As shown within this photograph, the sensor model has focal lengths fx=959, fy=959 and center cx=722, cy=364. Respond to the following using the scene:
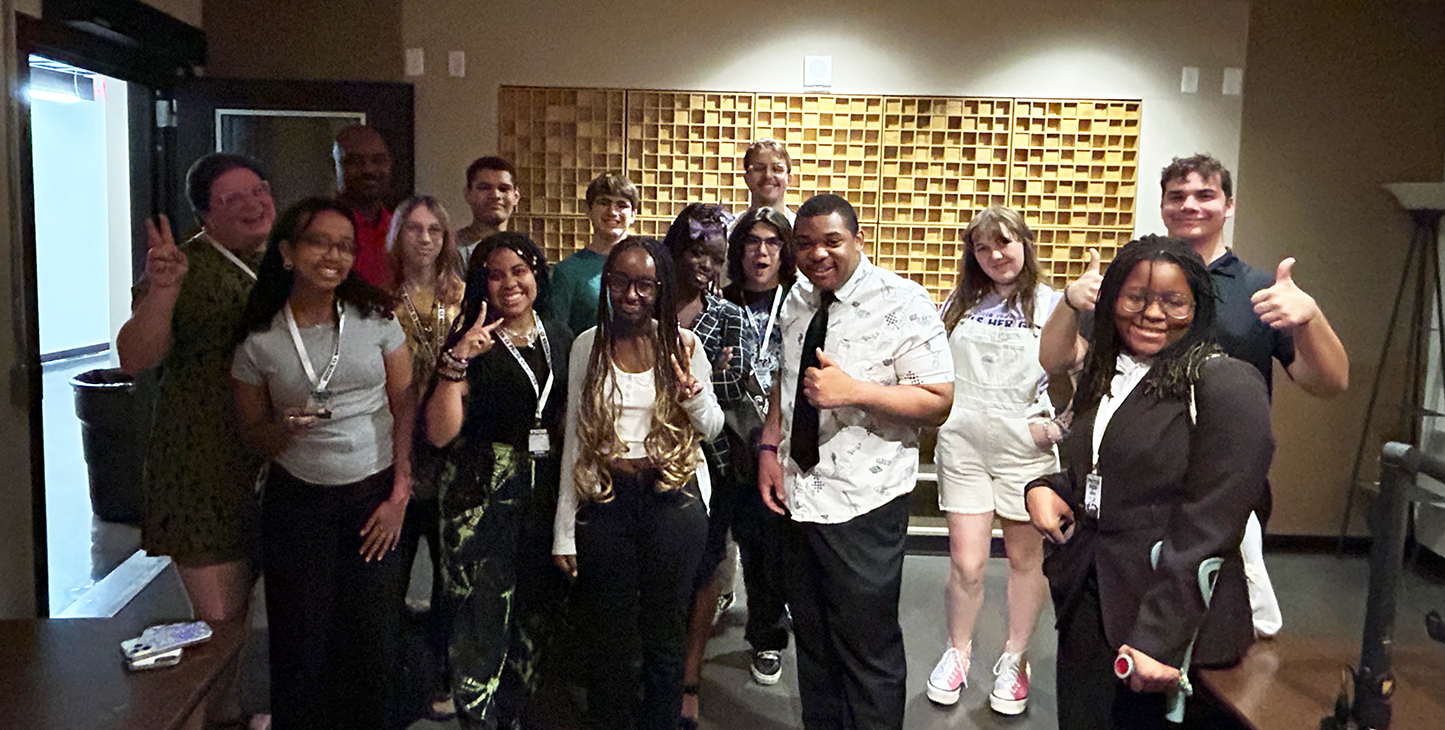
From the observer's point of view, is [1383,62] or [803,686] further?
[1383,62]

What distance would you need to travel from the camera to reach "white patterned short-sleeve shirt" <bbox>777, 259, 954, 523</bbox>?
2170 mm

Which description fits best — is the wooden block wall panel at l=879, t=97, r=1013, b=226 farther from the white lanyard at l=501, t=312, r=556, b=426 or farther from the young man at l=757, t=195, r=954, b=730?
the white lanyard at l=501, t=312, r=556, b=426

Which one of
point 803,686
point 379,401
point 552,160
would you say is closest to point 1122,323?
point 803,686

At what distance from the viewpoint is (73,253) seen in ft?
28.6

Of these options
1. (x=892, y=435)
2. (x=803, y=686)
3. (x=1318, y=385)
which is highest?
(x=1318, y=385)

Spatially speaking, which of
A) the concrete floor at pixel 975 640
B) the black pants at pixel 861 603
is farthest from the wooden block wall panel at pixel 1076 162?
the black pants at pixel 861 603

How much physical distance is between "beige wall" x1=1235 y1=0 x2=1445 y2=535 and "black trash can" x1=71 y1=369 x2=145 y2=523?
4887 millimetres

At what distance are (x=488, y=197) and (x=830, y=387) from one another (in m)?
1.48

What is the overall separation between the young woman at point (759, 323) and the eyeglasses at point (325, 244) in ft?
3.45

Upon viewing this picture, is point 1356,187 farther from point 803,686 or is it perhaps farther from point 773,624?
point 803,686

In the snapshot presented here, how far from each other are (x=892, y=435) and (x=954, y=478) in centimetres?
74

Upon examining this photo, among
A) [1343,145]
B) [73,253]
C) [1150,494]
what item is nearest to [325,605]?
[1150,494]

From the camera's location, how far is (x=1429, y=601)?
12.8ft

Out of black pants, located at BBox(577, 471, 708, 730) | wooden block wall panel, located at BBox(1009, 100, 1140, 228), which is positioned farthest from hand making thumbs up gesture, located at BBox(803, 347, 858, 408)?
wooden block wall panel, located at BBox(1009, 100, 1140, 228)
